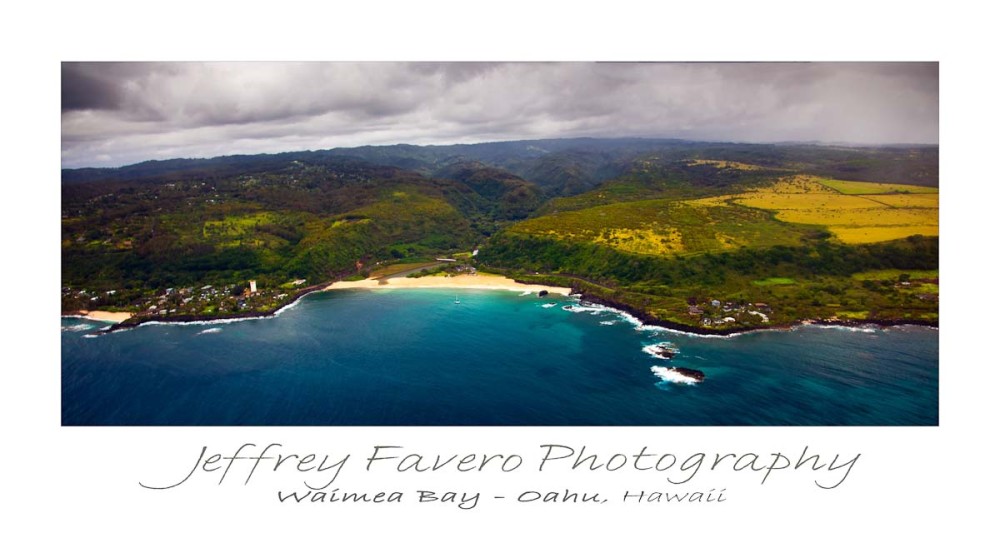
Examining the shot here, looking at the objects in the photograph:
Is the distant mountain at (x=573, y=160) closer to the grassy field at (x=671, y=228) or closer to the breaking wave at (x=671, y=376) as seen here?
the grassy field at (x=671, y=228)

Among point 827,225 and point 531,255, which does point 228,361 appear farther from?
point 827,225

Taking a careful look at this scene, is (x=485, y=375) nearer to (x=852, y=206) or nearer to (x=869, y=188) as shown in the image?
(x=852, y=206)

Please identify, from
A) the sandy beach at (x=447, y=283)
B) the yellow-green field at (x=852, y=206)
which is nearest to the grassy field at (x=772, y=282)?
the yellow-green field at (x=852, y=206)

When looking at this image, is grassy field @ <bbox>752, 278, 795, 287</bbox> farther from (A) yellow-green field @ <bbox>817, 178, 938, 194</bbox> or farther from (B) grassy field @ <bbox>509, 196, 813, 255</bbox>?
(A) yellow-green field @ <bbox>817, 178, 938, 194</bbox>

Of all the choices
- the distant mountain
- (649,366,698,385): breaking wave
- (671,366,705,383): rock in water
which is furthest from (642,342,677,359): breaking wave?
the distant mountain

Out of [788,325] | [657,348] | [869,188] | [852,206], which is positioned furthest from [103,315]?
[869,188]
